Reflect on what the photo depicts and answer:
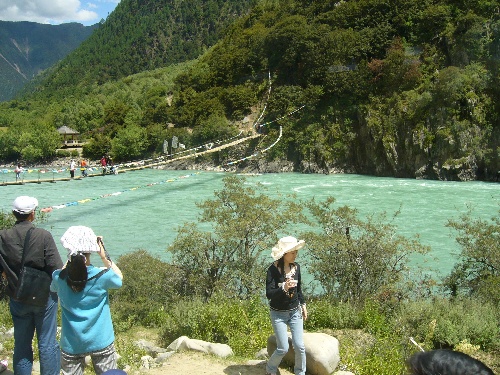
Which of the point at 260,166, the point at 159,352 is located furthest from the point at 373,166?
the point at 159,352

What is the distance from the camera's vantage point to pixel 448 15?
91.6ft

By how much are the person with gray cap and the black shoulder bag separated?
0.02 m

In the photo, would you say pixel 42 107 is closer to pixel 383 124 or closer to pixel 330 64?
pixel 330 64

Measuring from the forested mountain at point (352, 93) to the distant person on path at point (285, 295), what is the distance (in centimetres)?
2215

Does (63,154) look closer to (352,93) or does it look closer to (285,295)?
(352,93)

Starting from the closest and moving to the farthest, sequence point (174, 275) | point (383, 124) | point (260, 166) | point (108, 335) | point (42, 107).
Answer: point (108, 335), point (174, 275), point (383, 124), point (260, 166), point (42, 107)

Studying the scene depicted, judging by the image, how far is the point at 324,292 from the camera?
6.95 m

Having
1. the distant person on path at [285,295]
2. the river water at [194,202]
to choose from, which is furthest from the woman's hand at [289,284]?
the river water at [194,202]

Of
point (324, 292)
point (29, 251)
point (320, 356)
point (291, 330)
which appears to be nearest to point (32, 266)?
point (29, 251)

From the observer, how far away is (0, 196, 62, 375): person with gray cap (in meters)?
2.92

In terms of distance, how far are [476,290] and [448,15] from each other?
1004 inches

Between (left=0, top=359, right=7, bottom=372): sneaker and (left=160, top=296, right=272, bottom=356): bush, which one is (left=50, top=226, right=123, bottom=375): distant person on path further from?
(left=160, top=296, right=272, bottom=356): bush

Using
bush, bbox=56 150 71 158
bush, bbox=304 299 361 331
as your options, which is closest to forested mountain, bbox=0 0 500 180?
bush, bbox=56 150 71 158

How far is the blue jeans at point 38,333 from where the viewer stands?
2996mm
